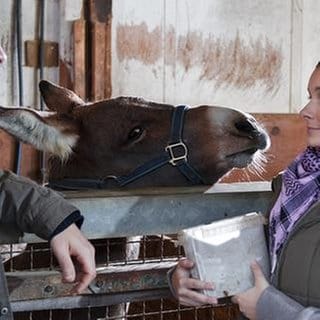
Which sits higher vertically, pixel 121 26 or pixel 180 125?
pixel 121 26

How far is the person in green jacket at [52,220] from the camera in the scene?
1149 mm

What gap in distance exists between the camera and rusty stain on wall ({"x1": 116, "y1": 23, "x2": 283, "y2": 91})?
4.36m

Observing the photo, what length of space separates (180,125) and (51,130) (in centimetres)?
42

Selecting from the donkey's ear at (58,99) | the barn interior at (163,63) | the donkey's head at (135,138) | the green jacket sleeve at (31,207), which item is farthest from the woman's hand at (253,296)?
the donkey's ear at (58,99)

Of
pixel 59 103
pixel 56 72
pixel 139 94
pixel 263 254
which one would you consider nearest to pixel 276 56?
pixel 139 94

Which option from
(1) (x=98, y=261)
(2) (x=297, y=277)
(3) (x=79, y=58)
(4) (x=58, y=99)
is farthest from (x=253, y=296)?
(3) (x=79, y=58)

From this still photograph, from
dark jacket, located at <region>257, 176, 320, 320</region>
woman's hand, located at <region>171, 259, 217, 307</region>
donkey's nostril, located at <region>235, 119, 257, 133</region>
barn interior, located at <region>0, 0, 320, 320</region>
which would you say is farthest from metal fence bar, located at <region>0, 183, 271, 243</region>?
donkey's nostril, located at <region>235, 119, 257, 133</region>

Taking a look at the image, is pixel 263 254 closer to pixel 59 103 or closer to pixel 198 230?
pixel 198 230

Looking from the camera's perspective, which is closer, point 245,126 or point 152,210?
point 152,210

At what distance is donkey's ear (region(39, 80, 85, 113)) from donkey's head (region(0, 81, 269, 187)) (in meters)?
0.16

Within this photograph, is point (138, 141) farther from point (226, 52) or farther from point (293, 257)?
point (226, 52)

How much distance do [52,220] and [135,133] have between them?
1.33 metres

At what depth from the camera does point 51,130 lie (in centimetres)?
234

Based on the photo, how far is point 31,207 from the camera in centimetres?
117
